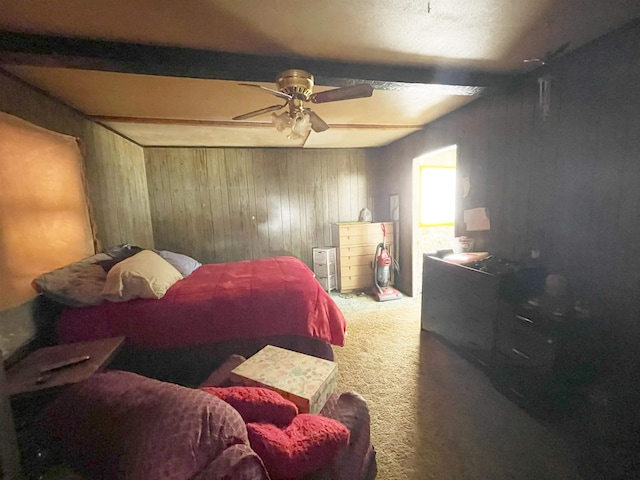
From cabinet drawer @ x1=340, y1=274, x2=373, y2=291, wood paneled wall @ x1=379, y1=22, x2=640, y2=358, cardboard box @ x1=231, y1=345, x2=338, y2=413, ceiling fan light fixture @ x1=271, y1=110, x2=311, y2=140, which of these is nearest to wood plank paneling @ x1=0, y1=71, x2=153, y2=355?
cardboard box @ x1=231, y1=345, x2=338, y2=413

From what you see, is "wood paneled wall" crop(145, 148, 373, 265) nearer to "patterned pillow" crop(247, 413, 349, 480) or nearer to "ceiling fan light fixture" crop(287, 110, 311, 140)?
"ceiling fan light fixture" crop(287, 110, 311, 140)

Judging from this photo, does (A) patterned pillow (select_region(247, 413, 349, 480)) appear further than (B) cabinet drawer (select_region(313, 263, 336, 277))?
No

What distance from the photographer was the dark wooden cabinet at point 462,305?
78.7 inches

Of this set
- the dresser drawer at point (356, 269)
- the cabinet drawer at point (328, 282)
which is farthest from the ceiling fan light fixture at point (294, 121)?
the cabinet drawer at point (328, 282)

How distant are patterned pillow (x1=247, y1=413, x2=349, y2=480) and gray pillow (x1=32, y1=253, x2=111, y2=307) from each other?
1.66 m

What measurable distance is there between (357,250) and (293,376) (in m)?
2.93

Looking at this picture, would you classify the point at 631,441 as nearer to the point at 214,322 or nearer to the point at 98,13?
the point at 214,322

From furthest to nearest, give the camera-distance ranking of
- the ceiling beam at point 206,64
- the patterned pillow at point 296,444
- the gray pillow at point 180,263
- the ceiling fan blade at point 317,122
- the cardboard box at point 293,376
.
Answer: the gray pillow at point 180,263 → the ceiling fan blade at point 317,122 → the ceiling beam at point 206,64 → the cardboard box at point 293,376 → the patterned pillow at point 296,444

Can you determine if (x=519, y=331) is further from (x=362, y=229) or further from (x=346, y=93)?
(x=362, y=229)

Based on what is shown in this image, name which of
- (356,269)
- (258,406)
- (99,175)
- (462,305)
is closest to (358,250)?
(356,269)

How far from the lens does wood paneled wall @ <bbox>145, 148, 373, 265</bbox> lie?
3977 millimetres

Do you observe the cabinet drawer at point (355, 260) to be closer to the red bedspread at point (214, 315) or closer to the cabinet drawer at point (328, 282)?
the cabinet drawer at point (328, 282)

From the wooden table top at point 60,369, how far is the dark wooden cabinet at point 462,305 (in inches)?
97.1

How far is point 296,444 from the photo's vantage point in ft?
2.60
